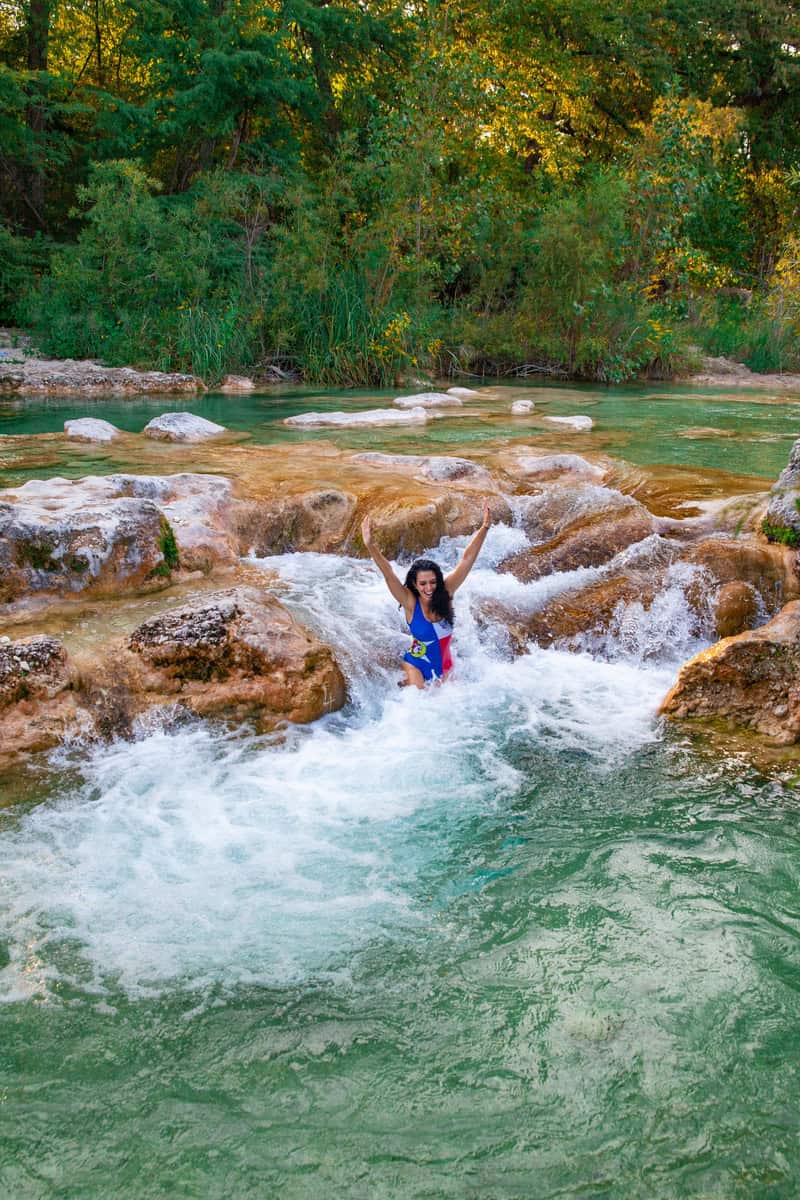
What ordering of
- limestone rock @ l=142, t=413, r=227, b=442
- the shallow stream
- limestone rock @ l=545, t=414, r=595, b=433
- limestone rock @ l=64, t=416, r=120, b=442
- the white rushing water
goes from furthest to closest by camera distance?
limestone rock @ l=545, t=414, r=595, b=433
limestone rock @ l=142, t=413, r=227, b=442
limestone rock @ l=64, t=416, r=120, b=442
the white rushing water
the shallow stream

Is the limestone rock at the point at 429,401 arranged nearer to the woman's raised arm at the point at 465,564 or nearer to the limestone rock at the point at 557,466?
the limestone rock at the point at 557,466

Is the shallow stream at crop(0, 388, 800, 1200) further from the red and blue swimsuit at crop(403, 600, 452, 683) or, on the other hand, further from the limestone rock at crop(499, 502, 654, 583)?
the limestone rock at crop(499, 502, 654, 583)

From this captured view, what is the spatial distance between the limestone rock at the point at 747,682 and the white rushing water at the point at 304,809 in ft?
0.90

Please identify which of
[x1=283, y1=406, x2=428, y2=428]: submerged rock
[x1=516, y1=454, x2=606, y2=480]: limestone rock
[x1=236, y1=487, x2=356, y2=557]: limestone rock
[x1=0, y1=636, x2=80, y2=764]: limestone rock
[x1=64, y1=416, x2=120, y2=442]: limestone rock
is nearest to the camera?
Result: [x1=0, y1=636, x2=80, y2=764]: limestone rock

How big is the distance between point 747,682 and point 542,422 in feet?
24.7

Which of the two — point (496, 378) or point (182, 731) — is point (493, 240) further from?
point (182, 731)

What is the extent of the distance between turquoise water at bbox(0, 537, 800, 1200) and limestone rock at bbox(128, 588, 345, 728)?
184 millimetres

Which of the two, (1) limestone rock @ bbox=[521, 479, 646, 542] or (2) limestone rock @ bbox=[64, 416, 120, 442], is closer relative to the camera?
(1) limestone rock @ bbox=[521, 479, 646, 542]

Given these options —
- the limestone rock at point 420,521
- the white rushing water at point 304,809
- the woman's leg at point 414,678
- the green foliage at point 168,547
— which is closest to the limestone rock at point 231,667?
the white rushing water at point 304,809

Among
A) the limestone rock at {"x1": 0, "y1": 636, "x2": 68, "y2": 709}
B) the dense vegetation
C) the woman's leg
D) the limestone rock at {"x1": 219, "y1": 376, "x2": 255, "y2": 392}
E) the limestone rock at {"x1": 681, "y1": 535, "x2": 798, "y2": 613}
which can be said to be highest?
the dense vegetation

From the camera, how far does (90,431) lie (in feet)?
33.9

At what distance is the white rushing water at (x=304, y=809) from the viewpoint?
10.8 feet

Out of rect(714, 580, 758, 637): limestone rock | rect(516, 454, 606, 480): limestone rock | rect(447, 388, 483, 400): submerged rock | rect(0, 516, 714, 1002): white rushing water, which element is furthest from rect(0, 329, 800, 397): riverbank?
rect(714, 580, 758, 637): limestone rock

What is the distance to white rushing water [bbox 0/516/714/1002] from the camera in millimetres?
3289
